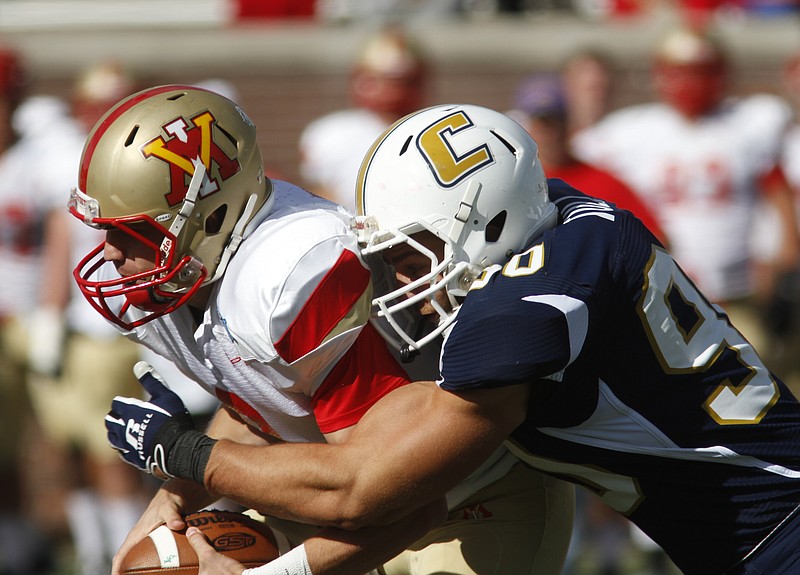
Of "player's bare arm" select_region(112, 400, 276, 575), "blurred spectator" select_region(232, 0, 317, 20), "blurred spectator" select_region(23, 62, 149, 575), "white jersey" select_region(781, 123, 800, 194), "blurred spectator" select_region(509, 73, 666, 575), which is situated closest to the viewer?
"player's bare arm" select_region(112, 400, 276, 575)

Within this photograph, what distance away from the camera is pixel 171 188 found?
8.79 feet

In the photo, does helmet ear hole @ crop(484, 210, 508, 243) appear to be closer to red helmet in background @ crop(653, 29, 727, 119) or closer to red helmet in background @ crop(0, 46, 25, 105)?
red helmet in background @ crop(653, 29, 727, 119)

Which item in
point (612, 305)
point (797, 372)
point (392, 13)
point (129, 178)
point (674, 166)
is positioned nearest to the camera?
point (612, 305)

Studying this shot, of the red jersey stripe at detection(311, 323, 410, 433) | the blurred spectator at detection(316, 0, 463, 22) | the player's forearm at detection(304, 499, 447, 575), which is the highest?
the red jersey stripe at detection(311, 323, 410, 433)

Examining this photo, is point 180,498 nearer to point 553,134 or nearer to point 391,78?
point 553,134

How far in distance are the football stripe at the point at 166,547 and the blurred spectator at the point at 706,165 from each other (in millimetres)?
3330

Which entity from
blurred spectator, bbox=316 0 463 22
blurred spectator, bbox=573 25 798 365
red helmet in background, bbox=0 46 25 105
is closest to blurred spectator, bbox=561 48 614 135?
blurred spectator, bbox=573 25 798 365

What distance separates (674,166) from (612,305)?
3.38 metres

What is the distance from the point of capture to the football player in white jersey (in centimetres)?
260

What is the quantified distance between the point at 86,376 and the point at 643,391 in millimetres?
3559

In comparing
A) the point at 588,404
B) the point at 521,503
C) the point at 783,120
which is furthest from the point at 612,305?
the point at 783,120

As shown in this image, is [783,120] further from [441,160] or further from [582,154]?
[441,160]

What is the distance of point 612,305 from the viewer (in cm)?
Answer: 248

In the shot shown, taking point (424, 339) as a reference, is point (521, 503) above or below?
below
